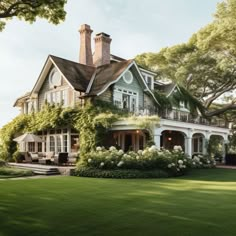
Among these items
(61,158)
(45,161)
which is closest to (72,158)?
(61,158)

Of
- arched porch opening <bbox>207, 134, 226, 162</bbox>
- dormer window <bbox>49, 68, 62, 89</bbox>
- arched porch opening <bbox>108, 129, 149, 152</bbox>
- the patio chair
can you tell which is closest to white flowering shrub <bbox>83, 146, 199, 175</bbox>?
the patio chair

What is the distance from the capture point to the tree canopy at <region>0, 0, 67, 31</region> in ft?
34.8

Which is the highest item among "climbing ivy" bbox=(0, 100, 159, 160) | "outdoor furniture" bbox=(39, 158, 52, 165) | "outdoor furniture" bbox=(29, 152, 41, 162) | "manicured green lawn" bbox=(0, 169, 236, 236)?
"climbing ivy" bbox=(0, 100, 159, 160)

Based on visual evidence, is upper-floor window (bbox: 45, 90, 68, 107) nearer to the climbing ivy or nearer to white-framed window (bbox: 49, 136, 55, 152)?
the climbing ivy

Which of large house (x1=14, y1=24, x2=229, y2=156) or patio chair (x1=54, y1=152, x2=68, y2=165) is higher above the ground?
large house (x1=14, y1=24, x2=229, y2=156)

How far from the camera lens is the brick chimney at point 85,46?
92.7 feet

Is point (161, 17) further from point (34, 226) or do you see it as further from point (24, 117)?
point (24, 117)

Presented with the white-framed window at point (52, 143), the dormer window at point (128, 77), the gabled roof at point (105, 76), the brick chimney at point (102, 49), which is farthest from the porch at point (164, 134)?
the brick chimney at point (102, 49)

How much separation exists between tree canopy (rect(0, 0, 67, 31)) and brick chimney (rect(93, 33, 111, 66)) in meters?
15.8

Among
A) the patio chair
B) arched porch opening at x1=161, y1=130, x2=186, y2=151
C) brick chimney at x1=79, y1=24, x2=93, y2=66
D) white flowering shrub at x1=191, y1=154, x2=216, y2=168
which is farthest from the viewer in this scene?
brick chimney at x1=79, y1=24, x2=93, y2=66

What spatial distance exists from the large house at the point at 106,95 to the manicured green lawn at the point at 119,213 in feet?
34.5

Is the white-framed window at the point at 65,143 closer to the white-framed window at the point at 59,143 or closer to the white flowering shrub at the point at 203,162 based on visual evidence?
the white-framed window at the point at 59,143

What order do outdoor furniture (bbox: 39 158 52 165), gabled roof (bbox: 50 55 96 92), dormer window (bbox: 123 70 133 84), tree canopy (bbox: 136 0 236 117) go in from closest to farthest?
outdoor furniture (bbox: 39 158 52 165) → gabled roof (bbox: 50 55 96 92) → dormer window (bbox: 123 70 133 84) → tree canopy (bbox: 136 0 236 117)

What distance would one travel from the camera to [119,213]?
6.44 m
